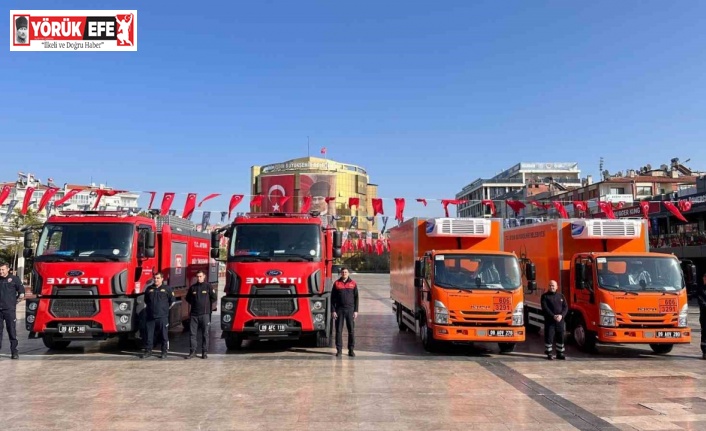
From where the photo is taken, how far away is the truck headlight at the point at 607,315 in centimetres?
1112

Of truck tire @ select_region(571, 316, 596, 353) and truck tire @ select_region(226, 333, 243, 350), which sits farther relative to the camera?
truck tire @ select_region(226, 333, 243, 350)

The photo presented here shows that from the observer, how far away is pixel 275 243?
1170cm

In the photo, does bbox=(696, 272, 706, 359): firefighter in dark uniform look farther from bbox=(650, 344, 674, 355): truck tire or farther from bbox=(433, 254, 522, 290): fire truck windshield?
bbox=(433, 254, 522, 290): fire truck windshield

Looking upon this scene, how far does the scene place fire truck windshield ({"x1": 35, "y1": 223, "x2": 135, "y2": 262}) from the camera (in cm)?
1146

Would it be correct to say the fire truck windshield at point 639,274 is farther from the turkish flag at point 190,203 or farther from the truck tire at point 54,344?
the turkish flag at point 190,203

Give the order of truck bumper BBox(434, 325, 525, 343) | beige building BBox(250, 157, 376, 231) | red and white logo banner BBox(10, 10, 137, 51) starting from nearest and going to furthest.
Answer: truck bumper BBox(434, 325, 525, 343) < red and white logo banner BBox(10, 10, 137, 51) < beige building BBox(250, 157, 376, 231)

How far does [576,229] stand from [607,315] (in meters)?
2.47

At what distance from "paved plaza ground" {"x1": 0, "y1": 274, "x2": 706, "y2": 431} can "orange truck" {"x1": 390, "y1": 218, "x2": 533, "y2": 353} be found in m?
0.61

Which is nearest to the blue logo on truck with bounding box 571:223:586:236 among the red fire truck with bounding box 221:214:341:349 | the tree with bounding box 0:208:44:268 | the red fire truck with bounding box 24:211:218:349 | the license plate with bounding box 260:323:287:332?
the red fire truck with bounding box 221:214:341:349

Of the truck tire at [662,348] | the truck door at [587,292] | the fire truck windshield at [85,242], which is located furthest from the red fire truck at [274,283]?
the truck tire at [662,348]

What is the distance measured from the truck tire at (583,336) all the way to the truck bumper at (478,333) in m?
2.00

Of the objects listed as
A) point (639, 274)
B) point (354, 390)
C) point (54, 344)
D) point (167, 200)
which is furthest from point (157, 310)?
point (167, 200)

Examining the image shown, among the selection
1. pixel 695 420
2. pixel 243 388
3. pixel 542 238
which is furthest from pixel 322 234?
pixel 695 420

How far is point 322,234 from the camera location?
1199 centimetres
